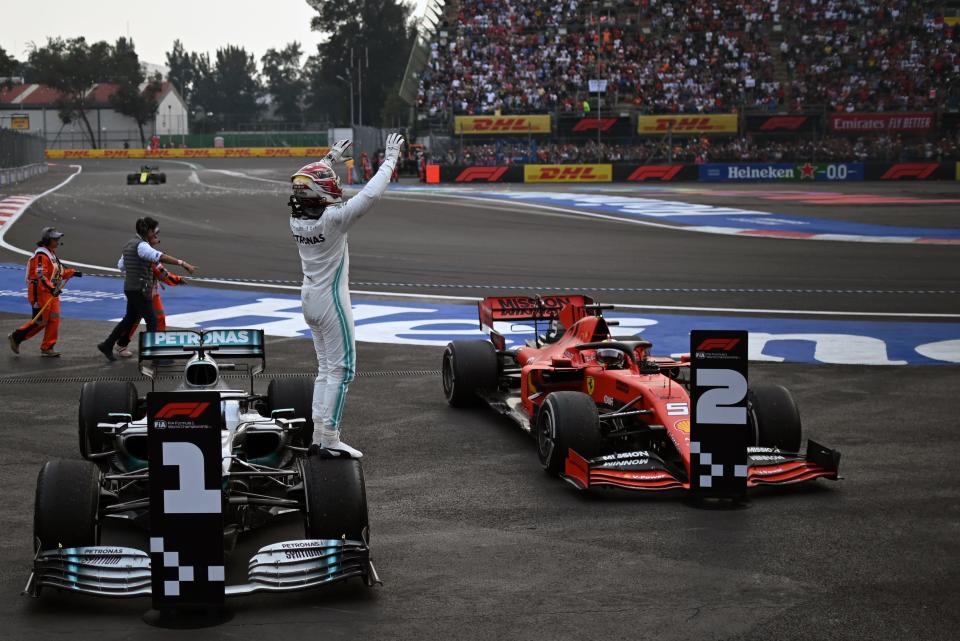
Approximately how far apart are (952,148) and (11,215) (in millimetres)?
37185

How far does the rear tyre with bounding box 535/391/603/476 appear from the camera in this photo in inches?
351

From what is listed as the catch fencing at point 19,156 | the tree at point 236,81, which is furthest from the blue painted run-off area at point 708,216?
the tree at point 236,81

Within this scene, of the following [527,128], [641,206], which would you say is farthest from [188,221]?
[527,128]

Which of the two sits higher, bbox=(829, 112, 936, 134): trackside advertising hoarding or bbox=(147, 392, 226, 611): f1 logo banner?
bbox=(829, 112, 936, 134): trackside advertising hoarding

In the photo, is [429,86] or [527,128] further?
[429,86]

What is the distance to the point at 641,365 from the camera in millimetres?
9820

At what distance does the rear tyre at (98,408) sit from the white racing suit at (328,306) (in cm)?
190

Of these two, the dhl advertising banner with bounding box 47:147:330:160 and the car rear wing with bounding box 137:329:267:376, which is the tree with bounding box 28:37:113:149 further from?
the car rear wing with bounding box 137:329:267:376

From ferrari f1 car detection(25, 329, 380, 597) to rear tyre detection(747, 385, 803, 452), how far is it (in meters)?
3.46

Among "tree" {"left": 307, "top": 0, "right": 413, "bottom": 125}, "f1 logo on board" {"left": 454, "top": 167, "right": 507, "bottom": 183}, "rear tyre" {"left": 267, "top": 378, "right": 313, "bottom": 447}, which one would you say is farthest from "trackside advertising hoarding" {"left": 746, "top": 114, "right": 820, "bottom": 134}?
"tree" {"left": 307, "top": 0, "right": 413, "bottom": 125}

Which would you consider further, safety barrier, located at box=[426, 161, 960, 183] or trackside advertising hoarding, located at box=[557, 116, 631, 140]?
trackside advertising hoarding, located at box=[557, 116, 631, 140]

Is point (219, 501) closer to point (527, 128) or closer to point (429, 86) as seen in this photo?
point (527, 128)

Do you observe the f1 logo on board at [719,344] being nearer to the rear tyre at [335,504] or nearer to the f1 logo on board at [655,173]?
the rear tyre at [335,504]

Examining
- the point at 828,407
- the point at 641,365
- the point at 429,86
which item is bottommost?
the point at 828,407
